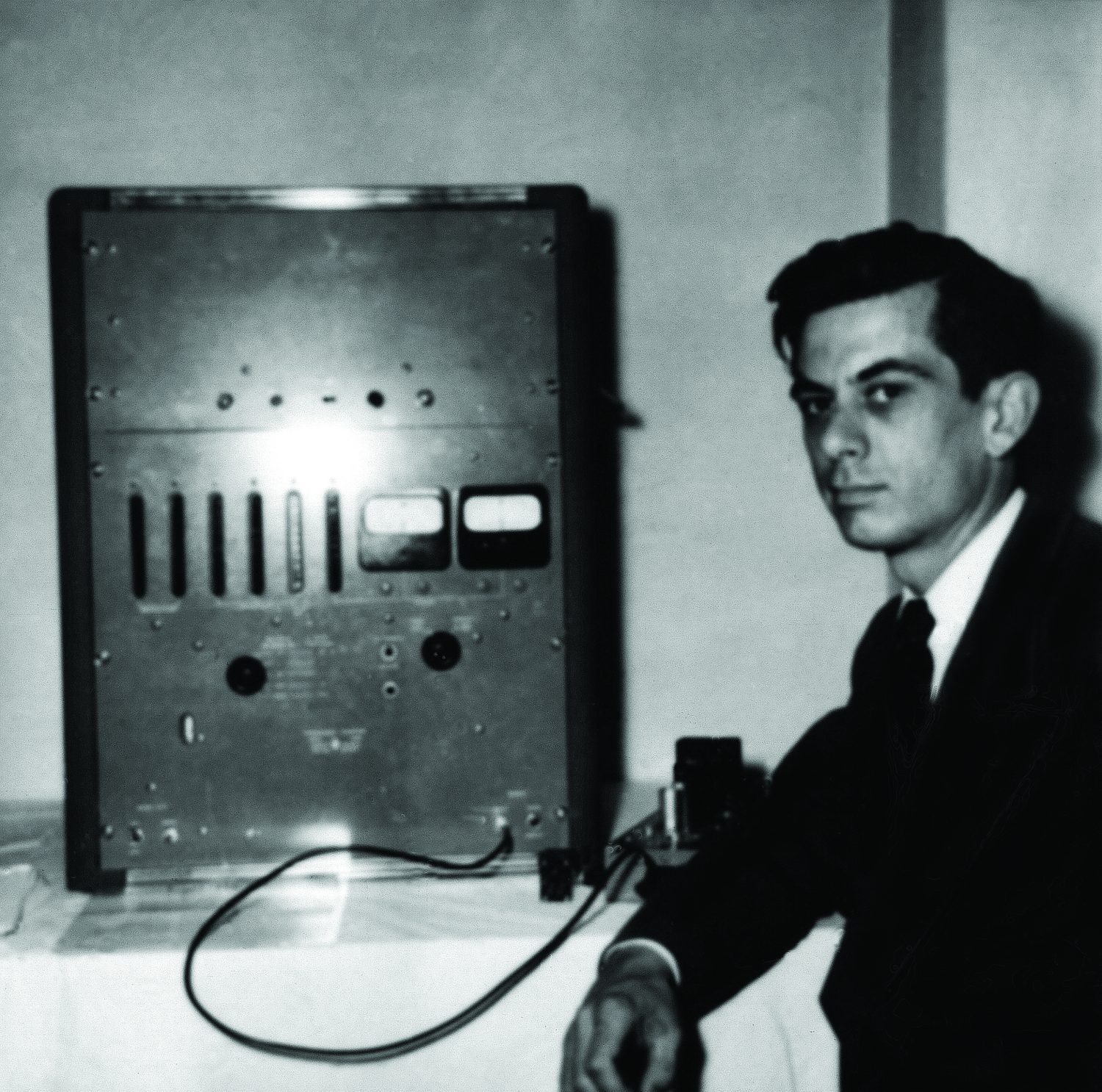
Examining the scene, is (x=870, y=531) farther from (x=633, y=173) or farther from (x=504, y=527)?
(x=633, y=173)

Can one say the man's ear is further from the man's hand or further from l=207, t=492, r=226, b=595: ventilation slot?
l=207, t=492, r=226, b=595: ventilation slot

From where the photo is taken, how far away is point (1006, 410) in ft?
Answer: 3.08

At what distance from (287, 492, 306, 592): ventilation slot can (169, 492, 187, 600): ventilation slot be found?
0.26ft

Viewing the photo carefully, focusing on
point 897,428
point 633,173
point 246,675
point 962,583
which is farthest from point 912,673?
point 633,173

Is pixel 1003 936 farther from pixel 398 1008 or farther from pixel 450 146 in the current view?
pixel 450 146

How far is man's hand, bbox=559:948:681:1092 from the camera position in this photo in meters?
0.74

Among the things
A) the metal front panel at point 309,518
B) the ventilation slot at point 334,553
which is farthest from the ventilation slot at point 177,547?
the ventilation slot at point 334,553

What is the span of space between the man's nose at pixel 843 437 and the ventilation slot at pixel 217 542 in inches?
19.0

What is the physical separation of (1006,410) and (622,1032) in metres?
0.56

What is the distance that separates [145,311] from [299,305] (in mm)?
119

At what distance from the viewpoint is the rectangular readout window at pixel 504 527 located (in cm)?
94

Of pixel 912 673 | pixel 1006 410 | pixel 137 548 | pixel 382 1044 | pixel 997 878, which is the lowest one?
pixel 382 1044

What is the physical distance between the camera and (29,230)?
1321 mm

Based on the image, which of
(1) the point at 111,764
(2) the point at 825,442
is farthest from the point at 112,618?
(2) the point at 825,442
